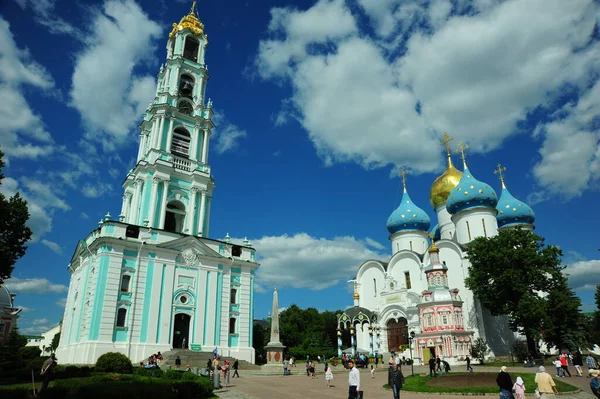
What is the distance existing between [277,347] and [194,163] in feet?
56.8

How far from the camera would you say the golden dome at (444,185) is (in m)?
50.6

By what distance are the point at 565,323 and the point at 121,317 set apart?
3324 cm

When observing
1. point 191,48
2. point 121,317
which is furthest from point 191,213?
Result: point 191,48

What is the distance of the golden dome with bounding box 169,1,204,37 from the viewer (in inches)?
1580

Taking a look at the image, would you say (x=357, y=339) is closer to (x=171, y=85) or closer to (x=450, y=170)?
(x=450, y=170)

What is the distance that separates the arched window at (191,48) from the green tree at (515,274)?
3238 cm

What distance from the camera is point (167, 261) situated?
29.7 metres

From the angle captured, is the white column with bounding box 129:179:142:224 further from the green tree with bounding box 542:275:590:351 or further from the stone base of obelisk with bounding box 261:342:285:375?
the green tree with bounding box 542:275:590:351

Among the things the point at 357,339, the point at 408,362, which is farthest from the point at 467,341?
the point at 357,339

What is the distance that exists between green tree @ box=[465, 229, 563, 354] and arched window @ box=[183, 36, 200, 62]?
1275 inches

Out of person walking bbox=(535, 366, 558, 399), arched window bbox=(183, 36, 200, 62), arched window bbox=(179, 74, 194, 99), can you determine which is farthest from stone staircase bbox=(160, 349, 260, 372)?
arched window bbox=(183, 36, 200, 62)

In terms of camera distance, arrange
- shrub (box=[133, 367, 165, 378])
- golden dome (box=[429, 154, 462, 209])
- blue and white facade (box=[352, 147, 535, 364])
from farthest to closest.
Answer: golden dome (box=[429, 154, 462, 209]), blue and white facade (box=[352, 147, 535, 364]), shrub (box=[133, 367, 165, 378])

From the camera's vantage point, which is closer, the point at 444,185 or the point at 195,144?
the point at 195,144

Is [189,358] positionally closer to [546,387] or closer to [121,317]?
[121,317]
